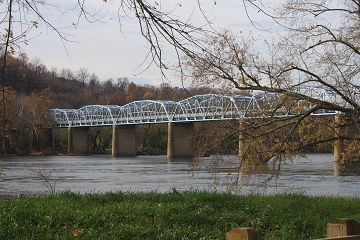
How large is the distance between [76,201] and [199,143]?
5852 mm

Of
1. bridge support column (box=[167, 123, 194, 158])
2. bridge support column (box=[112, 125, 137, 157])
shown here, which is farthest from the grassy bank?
bridge support column (box=[112, 125, 137, 157])

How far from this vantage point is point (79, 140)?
135m

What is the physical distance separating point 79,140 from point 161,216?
125992mm

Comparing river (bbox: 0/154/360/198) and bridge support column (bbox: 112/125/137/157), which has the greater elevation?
bridge support column (bbox: 112/125/137/157)

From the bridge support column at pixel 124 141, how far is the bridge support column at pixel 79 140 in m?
7.96

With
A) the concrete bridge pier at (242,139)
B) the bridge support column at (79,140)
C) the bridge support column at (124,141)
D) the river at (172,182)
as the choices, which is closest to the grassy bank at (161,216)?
the river at (172,182)

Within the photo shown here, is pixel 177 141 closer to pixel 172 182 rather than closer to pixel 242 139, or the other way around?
pixel 172 182

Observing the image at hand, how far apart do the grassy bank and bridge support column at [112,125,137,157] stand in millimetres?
104149

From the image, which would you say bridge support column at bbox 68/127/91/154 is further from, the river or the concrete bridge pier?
the concrete bridge pier

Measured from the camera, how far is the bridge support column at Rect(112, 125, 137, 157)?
118m

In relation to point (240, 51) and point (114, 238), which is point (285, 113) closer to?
point (240, 51)

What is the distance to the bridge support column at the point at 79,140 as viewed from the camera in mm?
127062

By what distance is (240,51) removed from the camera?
630 inches

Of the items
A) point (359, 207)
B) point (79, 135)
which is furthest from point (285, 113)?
point (79, 135)
